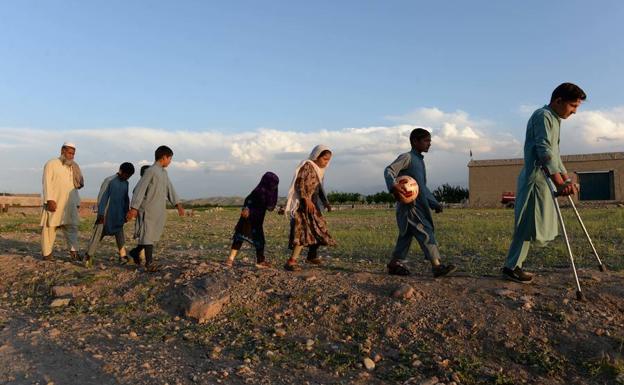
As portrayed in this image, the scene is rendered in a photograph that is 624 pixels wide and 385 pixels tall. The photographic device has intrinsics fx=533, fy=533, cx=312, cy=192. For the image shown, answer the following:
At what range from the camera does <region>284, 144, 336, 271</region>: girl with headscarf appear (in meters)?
6.45

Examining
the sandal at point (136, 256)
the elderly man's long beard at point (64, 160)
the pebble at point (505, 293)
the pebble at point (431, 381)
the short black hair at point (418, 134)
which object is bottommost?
the pebble at point (431, 381)

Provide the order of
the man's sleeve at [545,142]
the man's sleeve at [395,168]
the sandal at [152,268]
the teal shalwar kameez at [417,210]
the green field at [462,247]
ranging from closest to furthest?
1. the man's sleeve at [545,142]
2. the man's sleeve at [395,168]
3. the teal shalwar kameez at [417,210]
4. the sandal at [152,268]
5. the green field at [462,247]

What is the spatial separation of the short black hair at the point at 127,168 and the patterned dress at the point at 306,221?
2929mm

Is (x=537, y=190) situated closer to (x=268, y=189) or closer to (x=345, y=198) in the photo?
(x=268, y=189)

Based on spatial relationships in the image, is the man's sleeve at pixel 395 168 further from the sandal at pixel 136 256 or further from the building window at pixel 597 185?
the building window at pixel 597 185

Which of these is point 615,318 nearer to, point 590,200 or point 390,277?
point 390,277

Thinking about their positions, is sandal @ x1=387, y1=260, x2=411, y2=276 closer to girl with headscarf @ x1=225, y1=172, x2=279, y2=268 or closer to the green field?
the green field

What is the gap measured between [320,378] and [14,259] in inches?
237

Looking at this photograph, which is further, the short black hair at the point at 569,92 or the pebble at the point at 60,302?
the pebble at the point at 60,302

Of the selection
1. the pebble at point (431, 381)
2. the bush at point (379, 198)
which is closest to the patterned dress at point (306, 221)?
the pebble at point (431, 381)

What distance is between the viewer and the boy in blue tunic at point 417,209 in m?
5.64

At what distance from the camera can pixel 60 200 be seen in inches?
315

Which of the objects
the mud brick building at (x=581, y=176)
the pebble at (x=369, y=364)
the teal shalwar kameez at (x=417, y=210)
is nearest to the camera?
the pebble at (x=369, y=364)

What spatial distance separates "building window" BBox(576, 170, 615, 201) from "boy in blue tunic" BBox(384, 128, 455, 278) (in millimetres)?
31842
